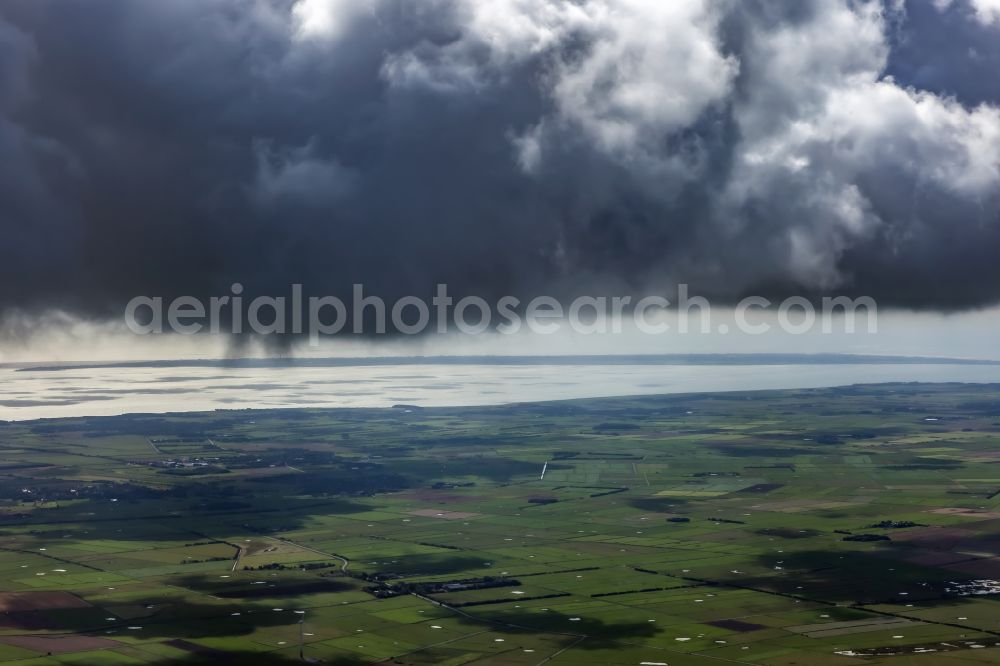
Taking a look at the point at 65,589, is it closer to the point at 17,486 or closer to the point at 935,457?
the point at 17,486

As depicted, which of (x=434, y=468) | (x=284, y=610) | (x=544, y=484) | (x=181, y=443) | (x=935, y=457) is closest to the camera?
(x=284, y=610)

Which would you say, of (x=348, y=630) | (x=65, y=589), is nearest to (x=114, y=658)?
(x=348, y=630)

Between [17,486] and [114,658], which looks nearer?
[114,658]

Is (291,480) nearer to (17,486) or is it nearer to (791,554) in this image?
(17,486)

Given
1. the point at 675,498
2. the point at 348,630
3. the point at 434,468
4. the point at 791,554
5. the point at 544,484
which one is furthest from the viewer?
the point at 434,468

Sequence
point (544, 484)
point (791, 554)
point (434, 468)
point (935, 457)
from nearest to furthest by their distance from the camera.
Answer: point (791, 554) → point (544, 484) → point (434, 468) → point (935, 457)

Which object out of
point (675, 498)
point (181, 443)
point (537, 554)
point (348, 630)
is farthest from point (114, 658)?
point (181, 443)
